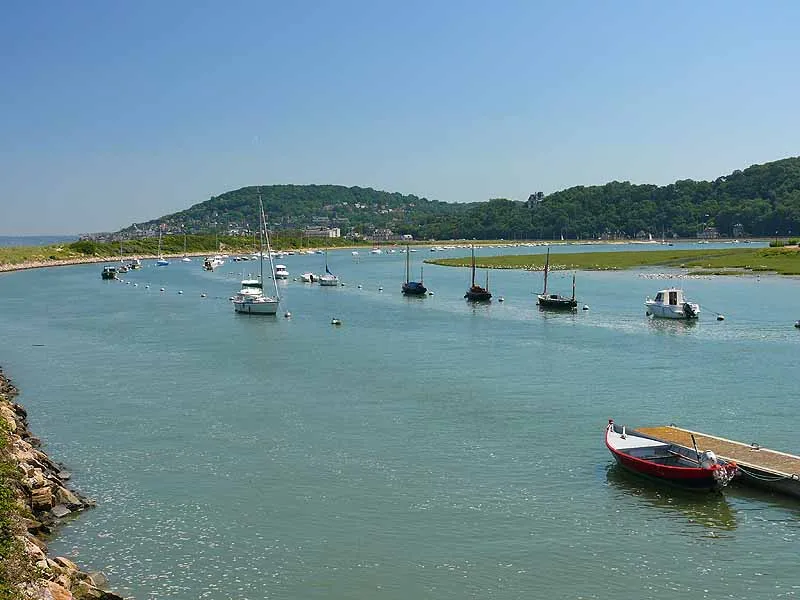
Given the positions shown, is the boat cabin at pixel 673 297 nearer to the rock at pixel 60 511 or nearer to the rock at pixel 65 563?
the rock at pixel 60 511

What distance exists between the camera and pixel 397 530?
27.3 metres

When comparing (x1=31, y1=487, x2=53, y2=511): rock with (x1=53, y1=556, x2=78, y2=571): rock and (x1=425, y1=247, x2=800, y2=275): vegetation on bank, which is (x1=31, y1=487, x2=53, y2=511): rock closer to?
(x1=53, y1=556, x2=78, y2=571): rock

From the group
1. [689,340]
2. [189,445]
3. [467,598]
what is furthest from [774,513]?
[689,340]

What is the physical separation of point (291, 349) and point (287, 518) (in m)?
37.9

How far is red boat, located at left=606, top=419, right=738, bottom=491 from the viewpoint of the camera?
2953 centimetres

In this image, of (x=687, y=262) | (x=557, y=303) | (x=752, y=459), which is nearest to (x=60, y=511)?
(x=752, y=459)

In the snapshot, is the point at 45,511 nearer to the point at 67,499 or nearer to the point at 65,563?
the point at 67,499

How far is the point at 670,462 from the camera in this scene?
102ft

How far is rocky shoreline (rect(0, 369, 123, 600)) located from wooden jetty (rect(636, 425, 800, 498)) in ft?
68.1

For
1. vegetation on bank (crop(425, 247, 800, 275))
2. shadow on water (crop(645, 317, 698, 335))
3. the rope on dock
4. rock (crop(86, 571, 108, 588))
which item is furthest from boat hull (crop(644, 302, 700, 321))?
rock (crop(86, 571, 108, 588))

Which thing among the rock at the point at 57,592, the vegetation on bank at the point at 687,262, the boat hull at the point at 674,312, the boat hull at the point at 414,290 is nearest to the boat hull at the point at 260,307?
the boat hull at the point at 414,290

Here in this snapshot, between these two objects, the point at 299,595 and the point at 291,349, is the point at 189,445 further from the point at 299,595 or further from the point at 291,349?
the point at 291,349

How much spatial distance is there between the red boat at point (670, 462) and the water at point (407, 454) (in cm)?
63

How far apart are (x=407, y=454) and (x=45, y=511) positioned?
13628 millimetres
